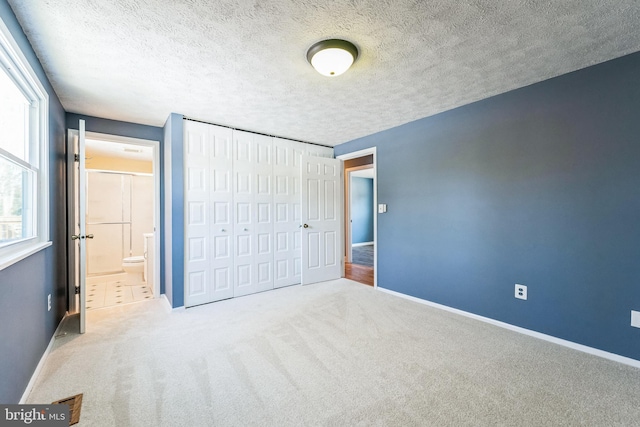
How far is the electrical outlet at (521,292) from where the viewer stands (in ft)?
8.33

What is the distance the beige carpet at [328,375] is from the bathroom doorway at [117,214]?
1935 millimetres

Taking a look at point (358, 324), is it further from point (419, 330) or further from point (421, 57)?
point (421, 57)

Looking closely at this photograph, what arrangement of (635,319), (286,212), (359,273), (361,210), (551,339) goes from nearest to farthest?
1. (635,319)
2. (551,339)
3. (286,212)
4. (359,273)
5. (361,210)

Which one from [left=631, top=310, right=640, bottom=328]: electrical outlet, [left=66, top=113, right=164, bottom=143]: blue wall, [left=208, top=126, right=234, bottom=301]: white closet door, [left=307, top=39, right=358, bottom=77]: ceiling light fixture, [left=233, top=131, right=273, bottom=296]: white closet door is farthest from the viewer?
[left=233, top=131, right=273, bottom=296]: white closet door

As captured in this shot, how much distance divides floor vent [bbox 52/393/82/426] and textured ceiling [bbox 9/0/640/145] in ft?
7.50

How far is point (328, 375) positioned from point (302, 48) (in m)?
2.32

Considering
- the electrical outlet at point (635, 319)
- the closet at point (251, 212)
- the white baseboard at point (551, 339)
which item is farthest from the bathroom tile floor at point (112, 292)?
the electrical outlet at point (635, 319)

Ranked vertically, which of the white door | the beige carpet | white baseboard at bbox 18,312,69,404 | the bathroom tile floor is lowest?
the bathroom tile floor

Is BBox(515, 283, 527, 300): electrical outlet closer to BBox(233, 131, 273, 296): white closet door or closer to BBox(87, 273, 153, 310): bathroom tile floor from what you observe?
BBox(233, 131, 273, 296): white closet door

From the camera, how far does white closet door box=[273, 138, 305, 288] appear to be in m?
4.02

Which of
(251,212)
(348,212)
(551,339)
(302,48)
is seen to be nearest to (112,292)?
(251,212)

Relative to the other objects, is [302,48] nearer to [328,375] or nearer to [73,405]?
[328,375]

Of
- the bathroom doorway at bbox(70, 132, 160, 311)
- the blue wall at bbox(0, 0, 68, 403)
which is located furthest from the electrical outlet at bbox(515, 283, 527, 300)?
the bathroom doorway at bbox(70, 132, 160, 311)

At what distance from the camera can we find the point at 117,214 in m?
5.24
